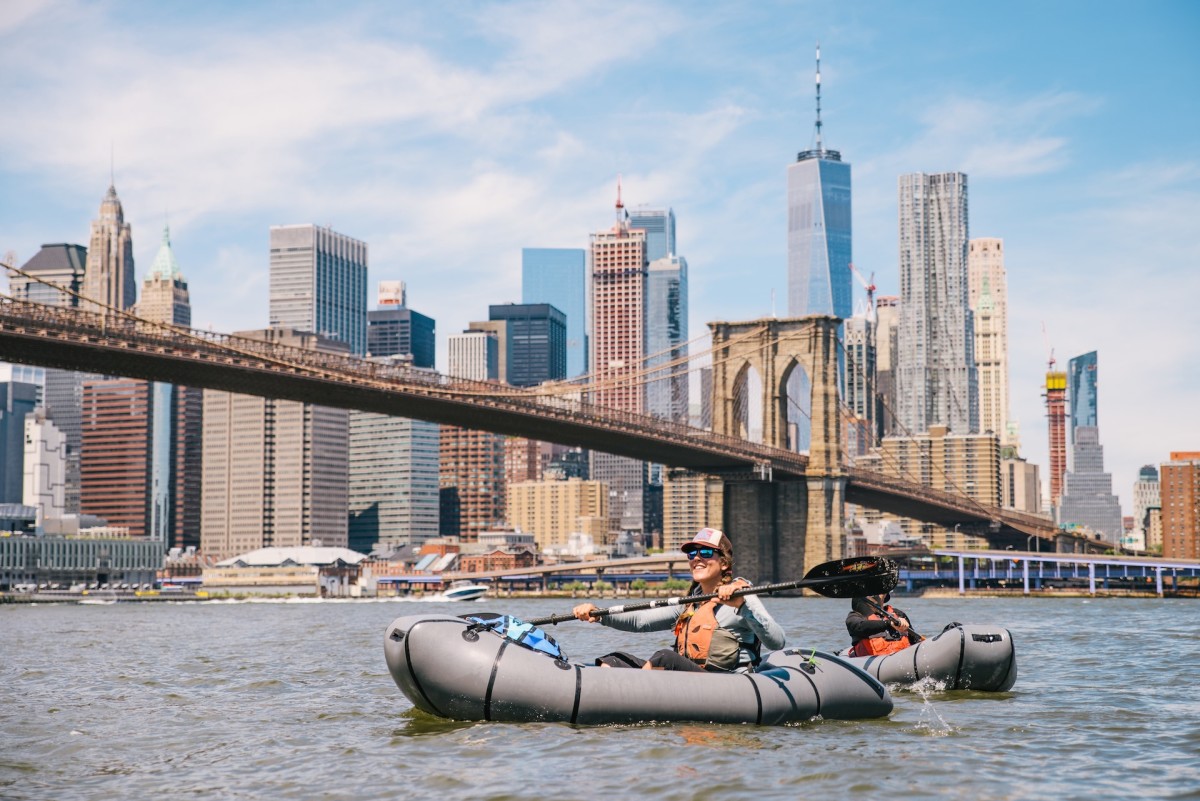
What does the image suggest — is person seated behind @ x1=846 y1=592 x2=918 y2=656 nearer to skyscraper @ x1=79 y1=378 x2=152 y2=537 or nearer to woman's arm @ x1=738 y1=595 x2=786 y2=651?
woman's arm @ x1=738 y1=595 x2=786 y2=651

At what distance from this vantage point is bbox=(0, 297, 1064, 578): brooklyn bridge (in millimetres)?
43219

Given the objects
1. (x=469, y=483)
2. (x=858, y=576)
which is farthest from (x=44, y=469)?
(x=858, y=576)

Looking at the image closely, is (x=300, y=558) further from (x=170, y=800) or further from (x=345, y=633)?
(x=170, y=800)

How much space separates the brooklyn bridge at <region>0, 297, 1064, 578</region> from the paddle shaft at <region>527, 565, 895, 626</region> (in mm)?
32715

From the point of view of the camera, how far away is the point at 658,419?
62719 mm

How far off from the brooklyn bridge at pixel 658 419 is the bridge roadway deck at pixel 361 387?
0.21 feet

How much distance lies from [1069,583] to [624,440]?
159 feet

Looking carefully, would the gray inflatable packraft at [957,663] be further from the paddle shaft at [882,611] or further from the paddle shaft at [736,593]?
the paddle shaft at [736,593]

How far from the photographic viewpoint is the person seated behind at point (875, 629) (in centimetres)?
1458

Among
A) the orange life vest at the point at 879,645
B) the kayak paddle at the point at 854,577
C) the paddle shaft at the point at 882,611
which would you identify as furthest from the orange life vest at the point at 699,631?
the orange life vest at the point at 879,645

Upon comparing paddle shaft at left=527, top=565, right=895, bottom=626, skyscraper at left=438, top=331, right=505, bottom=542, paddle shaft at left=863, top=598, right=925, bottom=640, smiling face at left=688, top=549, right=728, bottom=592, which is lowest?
paddle shaft at left=863, top=598, right=925, bottom=640

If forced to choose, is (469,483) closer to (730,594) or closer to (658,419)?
(658,419)

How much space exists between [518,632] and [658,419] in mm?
51788

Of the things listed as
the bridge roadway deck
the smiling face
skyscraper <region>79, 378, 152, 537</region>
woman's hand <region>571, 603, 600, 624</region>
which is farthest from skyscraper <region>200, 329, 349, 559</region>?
the smiling face
